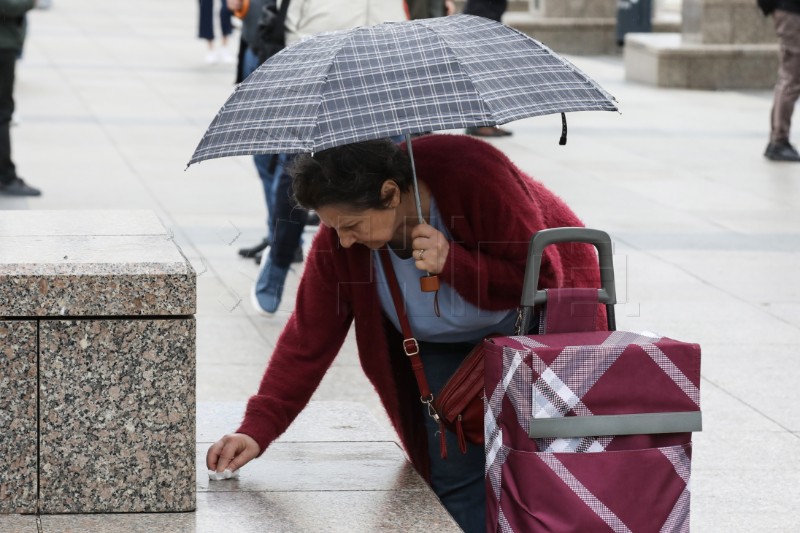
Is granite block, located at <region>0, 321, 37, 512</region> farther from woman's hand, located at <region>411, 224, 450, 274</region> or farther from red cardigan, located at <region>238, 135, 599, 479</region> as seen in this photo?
woman's hand, located at <region>411, 224, 450, 274</region>

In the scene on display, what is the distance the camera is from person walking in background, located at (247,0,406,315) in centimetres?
655

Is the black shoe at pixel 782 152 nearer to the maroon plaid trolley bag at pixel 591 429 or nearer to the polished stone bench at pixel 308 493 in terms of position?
the polished stone bench at pixel 308 493

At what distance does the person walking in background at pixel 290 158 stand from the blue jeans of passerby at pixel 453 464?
2754 mm

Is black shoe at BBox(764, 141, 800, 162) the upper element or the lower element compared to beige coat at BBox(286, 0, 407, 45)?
lower

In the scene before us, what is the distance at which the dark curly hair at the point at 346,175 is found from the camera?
10.5 feet

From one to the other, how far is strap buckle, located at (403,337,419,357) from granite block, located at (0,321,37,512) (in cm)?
87

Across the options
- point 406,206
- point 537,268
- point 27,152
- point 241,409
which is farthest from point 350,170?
point 27,152

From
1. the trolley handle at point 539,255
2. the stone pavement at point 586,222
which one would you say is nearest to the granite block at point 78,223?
the stone pavement at point 586,222

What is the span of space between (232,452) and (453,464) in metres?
0.58

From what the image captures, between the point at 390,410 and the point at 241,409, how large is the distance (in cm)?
74

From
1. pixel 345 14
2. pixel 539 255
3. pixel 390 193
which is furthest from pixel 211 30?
pixel 539 255

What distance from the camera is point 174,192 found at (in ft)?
33.4

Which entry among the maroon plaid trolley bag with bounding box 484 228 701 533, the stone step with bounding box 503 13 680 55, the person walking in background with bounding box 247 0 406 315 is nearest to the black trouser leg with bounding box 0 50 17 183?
the person walking in background with bounding box 247 0 406 315

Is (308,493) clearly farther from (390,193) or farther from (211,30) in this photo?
(211,30)
